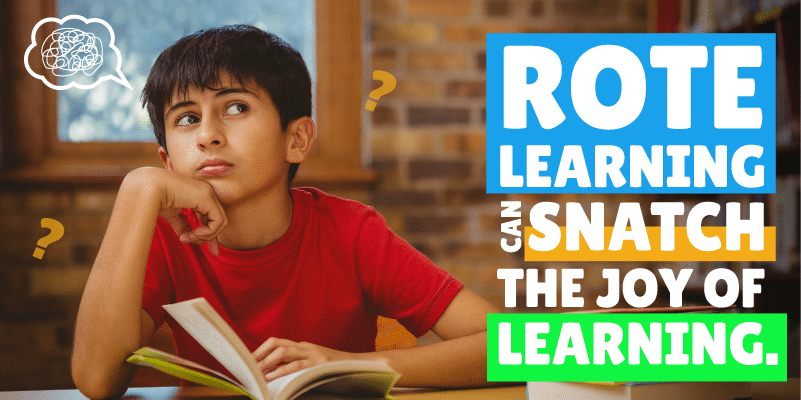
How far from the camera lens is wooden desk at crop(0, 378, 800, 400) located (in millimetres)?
711

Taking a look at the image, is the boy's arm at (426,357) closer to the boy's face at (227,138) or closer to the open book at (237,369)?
the open book at (237,369)

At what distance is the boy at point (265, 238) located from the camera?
2.73 feet

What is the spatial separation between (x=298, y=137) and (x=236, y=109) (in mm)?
126

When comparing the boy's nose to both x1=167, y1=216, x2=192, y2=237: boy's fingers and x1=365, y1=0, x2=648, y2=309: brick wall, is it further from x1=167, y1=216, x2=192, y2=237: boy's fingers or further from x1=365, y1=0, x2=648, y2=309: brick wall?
x1=365, y1=0, x2=648, y2=309: brick wall

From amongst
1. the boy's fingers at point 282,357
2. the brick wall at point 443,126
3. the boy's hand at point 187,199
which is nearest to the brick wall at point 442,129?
the brick wall at point 443,126

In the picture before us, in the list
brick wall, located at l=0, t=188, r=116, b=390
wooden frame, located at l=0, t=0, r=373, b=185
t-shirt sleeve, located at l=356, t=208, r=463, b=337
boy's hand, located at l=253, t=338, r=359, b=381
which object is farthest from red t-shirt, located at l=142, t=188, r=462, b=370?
brick wall, located at l=0, t=188, r=116, b=390

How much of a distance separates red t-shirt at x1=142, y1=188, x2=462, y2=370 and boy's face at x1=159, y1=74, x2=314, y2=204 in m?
0.08

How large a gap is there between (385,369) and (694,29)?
153 cm

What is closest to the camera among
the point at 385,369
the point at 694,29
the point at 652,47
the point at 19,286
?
the point at 385,369

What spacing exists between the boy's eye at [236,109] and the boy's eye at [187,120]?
0.16ft

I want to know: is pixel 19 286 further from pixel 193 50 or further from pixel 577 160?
pixel 577 160

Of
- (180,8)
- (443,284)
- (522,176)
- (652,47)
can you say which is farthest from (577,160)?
(180,8)

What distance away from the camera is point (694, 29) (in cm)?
171

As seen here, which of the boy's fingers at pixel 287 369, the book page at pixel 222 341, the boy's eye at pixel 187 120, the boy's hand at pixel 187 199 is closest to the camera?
the book page at pixel 222 341
